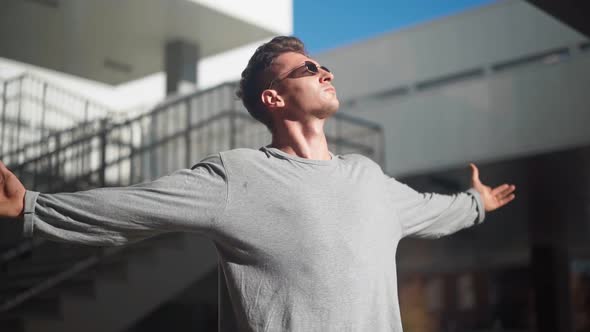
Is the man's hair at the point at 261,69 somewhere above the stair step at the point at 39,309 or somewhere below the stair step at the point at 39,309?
above

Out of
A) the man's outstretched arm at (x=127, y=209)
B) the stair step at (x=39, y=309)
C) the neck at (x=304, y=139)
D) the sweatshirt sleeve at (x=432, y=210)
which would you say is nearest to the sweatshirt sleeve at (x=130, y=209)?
the man's outstretched arm at (x=127, y=209)

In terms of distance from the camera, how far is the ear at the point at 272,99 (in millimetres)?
1980

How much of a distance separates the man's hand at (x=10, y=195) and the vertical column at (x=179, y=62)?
950 cm

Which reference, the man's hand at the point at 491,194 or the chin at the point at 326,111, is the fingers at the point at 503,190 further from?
the chin at the point at 326,111

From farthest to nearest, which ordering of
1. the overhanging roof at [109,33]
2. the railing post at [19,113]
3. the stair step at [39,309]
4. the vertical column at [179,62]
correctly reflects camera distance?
the vertical column at [179,62]
the railing post at [19,113]
the overhanging roof at [109,33]
the stair step at [39,309]

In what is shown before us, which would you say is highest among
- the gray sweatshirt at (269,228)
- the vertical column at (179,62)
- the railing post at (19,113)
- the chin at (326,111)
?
the vertical column at (179,62)

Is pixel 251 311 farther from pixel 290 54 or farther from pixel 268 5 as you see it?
pixel 268 5

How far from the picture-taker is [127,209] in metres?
1.66

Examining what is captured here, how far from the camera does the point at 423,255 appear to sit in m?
16.1

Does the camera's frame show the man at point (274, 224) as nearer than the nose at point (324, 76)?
Yes

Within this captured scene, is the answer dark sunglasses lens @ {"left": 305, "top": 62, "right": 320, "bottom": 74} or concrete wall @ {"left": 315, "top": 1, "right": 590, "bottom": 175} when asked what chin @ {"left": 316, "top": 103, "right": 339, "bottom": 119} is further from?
concrete wall @ {"left": 315, "top": 1, "right": 590, "bottom": 175}

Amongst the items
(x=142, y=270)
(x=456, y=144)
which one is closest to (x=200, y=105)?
(x=456, y=144)

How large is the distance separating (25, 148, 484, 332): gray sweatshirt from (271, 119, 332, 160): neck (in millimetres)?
81

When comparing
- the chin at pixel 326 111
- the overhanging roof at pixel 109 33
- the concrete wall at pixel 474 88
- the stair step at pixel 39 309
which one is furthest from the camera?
the overhanging roof at pixel 109 33
